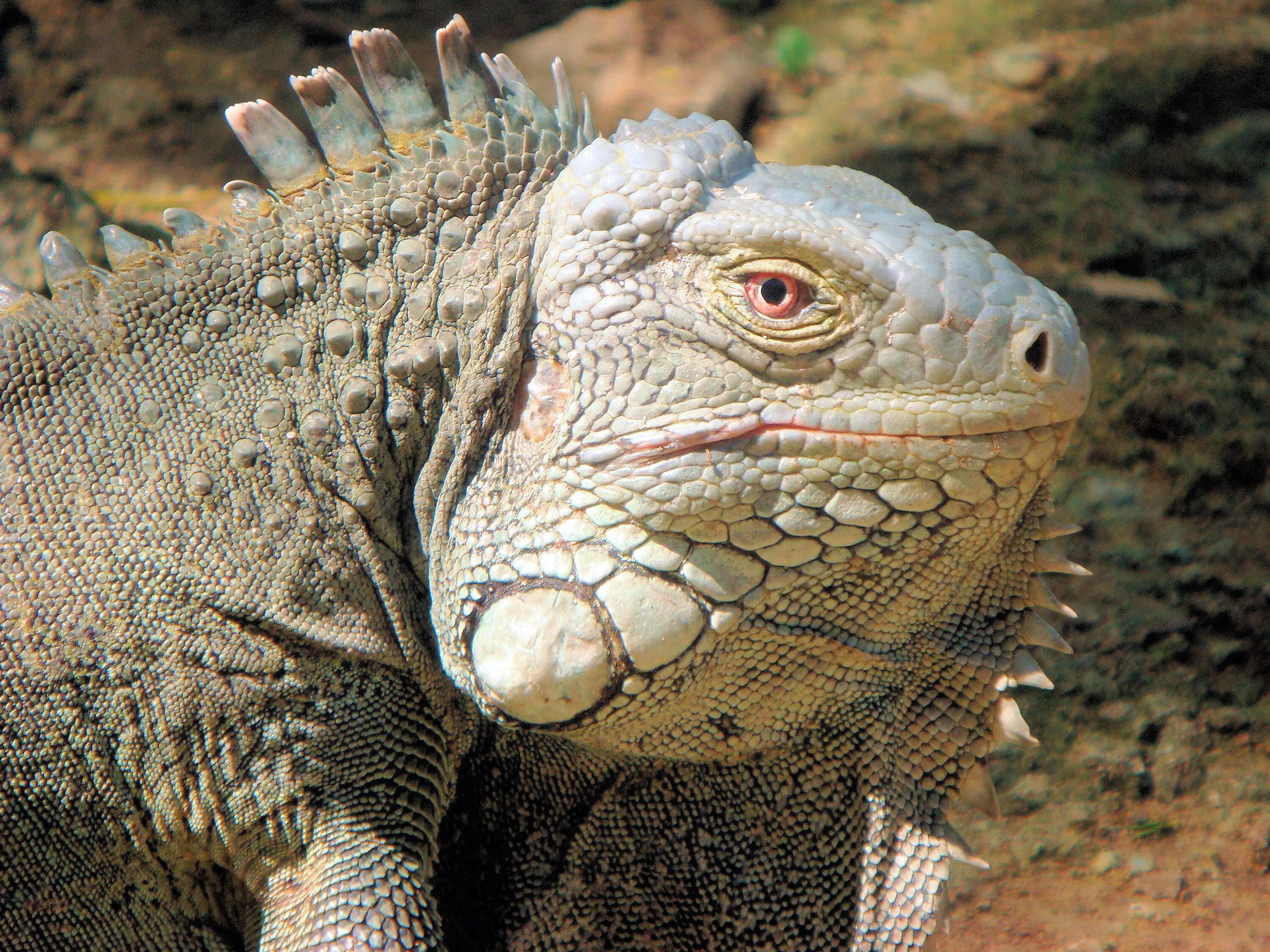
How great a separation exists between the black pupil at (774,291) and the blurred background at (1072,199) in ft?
9.11

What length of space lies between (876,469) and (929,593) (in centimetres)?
33

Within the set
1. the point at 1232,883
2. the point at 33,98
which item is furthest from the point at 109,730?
the point at 33,98

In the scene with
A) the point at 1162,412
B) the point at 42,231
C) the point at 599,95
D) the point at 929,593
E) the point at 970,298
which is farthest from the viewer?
the point at 599,95

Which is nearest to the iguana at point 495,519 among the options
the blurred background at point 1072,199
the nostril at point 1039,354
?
the nostril at point 1039,354

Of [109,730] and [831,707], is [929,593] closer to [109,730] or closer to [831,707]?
[831,707]

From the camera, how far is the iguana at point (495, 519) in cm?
200

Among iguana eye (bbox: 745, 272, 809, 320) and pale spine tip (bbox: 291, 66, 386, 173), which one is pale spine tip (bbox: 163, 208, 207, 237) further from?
iguana eye (bbox: 745, 272, 809, 320)

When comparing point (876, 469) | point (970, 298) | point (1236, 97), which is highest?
point (970, 298)

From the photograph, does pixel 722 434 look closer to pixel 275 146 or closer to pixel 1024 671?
pixel 1024 671

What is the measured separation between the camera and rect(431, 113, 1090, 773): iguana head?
197cm

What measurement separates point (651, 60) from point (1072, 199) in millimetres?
2727

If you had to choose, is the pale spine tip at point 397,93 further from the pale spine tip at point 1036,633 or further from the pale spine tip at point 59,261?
the pale spine tip at point 1036,633

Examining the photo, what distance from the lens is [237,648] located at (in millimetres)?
2227

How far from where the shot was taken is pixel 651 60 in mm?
6801
